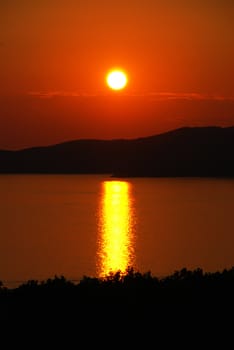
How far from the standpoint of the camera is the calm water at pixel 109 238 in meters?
63.4

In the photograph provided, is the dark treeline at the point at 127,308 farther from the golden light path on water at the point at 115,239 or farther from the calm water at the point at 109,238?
the calm water at the point at 109,238

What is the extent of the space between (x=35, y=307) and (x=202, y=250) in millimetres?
58926

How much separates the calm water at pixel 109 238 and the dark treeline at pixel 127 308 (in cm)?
3470

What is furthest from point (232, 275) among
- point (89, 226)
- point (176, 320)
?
point (89, 226)

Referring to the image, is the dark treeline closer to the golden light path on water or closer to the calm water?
the golden light path on water

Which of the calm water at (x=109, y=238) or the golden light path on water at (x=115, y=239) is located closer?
the calm water at (x=109, y=238)

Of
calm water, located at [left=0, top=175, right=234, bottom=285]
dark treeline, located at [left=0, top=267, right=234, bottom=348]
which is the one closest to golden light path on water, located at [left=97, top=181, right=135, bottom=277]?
calm water, located at [left=0, top=175, right=234, bottom=285]

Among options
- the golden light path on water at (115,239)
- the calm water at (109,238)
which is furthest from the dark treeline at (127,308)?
the calm water at (109,238)

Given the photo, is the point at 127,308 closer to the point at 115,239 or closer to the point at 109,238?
the point at 115,239

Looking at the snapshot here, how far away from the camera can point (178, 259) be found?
68.4 meters

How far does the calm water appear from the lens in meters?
63.4

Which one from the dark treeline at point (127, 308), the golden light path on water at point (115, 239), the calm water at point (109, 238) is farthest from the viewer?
the golden light path on water at point (115, 239)

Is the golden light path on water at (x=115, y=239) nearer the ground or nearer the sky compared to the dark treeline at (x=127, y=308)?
nearer the sky

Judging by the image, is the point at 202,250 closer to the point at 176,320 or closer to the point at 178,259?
the point at 178,259
